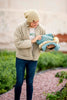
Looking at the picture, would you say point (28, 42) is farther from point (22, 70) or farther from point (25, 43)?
point (22, 70)

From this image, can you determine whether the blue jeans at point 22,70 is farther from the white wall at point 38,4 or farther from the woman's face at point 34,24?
the white wall at point 38,4

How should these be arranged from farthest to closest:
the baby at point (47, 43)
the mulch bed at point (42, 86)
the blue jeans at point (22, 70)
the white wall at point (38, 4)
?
the white wall at point (38, 4)
the mulch bed at point (42, 86)
the blue jeans at point (22, 70)
the baby at point (47, 43)

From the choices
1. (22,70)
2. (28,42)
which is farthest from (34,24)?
(22,70)

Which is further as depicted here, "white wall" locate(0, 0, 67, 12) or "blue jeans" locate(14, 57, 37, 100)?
"white wall" locate(0, 0, 67, 12)

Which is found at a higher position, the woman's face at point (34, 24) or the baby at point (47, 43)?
the woman's face at point (34, 24)

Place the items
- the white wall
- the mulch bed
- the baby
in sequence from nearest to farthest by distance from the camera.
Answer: the baby, the mulch bed, the white wall

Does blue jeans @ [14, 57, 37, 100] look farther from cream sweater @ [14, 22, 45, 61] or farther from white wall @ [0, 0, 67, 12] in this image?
white wall @ [0, 0, 67, 12]

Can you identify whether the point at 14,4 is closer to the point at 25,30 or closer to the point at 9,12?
the point at 9,12

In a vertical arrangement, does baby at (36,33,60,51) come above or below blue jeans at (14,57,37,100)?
above

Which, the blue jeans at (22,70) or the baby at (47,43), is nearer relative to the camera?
the baby at (47,43)

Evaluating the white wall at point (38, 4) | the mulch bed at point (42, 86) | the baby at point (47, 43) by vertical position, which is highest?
the white wall at point (38, 4)

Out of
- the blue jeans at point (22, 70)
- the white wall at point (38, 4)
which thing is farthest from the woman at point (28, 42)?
the white wall at point (38, 4)

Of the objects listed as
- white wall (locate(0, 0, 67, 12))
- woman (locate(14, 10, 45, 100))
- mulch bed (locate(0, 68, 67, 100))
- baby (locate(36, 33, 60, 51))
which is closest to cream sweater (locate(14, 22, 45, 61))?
woman (locate(14, 10, 45, 100))

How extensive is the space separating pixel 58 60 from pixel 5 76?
2789 mm
